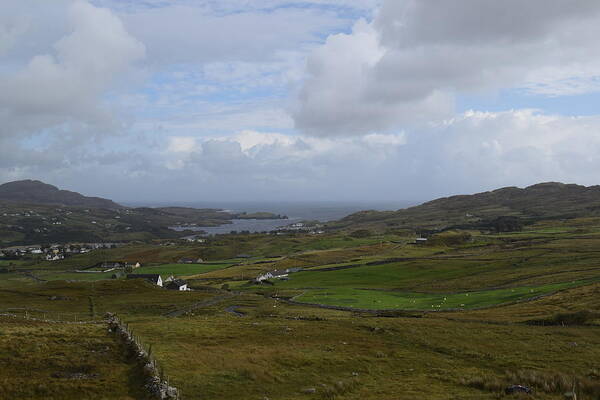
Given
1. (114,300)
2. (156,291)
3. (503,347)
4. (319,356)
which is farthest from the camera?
(156,291)

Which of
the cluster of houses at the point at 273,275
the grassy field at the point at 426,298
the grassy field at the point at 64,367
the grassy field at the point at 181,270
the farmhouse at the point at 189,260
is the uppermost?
the grassy field at the point at 64,367

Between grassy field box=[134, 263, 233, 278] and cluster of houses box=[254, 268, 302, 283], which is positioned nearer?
cluster of houses box=[254, 268, 302, 283]

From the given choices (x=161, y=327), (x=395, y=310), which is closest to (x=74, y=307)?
(x=161, y=327)

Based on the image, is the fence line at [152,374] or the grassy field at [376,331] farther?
the grassy field at [376,331]

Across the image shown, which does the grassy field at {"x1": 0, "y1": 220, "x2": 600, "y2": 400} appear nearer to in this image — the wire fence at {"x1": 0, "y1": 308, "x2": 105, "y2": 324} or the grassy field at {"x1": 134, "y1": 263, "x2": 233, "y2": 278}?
the wire fence at {"x1": 0, "y1": 308, "x2": 105, "y2": 324}

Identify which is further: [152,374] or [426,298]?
[426,298]

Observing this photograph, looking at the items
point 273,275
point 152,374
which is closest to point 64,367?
point 152,374

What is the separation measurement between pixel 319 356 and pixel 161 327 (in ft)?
70.1

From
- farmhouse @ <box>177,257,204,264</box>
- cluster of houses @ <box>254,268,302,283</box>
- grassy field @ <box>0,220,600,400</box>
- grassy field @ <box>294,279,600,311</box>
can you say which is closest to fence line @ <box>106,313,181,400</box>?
grassy field @ <box>0,220,600,400</box>

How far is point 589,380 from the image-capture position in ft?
90.7

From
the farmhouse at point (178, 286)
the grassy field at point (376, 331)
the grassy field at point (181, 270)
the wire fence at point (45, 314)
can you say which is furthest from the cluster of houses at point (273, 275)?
the wire fence at point (45, 314)

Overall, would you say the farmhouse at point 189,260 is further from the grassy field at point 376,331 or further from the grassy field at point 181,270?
the grassy field at point 376,331

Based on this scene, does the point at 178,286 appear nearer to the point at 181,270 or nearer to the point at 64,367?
the point at 181,270

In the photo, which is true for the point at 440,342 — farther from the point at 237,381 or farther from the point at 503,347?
the point at 237,381
